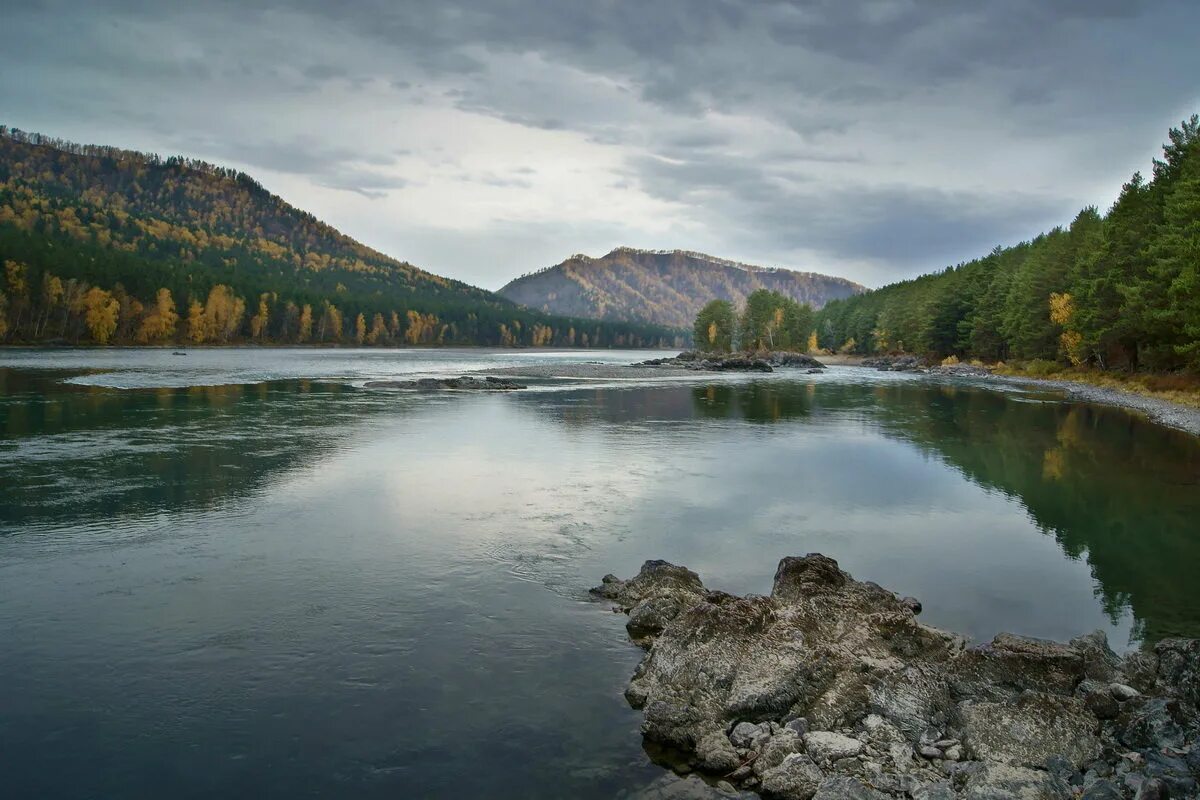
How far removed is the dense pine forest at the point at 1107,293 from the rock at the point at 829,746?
157ft

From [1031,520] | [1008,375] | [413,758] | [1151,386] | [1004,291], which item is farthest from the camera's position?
[1004,291]

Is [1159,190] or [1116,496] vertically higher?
[1159,190]

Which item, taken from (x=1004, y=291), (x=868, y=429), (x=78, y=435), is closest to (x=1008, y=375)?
(x=1004, y=291)

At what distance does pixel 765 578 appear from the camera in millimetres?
16906

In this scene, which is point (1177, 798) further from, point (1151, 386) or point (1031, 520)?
point (1151, 386)

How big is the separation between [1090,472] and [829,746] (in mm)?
26875

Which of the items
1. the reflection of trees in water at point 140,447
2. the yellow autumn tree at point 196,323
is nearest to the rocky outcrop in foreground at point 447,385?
the reflection of trees in water at point 140,447

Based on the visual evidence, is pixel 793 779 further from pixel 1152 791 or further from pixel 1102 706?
pixel 1102 706

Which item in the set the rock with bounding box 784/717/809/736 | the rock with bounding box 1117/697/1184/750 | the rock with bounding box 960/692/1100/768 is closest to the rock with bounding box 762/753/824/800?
the rock with bounding box 784/717/809/736

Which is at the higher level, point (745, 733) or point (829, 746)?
point (829, 746)

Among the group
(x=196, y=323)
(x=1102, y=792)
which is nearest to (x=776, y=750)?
(x=1102, y=792)

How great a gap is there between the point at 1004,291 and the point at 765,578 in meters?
105

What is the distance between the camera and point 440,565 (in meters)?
17.2

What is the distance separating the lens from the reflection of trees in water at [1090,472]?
16922 millimetres
